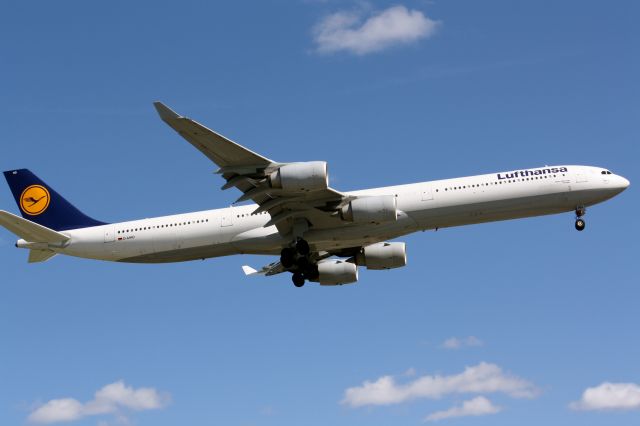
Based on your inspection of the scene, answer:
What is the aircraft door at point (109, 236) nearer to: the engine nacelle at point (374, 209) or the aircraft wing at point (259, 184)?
the aircraft wing at point (259, 184)

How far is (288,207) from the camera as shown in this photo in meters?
50.8

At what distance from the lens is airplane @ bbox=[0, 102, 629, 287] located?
47.4 metres

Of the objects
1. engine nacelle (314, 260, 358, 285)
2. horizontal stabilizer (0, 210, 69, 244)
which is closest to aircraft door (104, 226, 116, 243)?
horizontal stabilizer (0, 210, 69, 244)

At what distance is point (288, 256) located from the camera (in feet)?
172

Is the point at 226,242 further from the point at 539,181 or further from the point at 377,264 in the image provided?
the point at 539,181

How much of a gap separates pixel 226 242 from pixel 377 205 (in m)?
9.43

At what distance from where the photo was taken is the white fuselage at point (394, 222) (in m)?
50.8

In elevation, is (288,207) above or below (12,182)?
below

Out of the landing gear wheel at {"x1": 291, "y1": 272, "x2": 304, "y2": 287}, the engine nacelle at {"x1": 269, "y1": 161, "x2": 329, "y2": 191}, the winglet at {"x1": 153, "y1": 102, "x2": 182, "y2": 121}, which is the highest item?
the winglet at {"x1": 153, "y1": 102, "x2": 182, "y2": 121}

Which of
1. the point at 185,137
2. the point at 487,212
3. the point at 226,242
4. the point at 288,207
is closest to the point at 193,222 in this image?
the point at 226,242

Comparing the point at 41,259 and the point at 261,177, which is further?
the point at 41,259

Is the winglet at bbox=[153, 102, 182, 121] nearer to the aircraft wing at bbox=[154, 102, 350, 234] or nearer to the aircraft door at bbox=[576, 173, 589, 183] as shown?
the aircraft wing at bbox=[154, 102, 350, 234]

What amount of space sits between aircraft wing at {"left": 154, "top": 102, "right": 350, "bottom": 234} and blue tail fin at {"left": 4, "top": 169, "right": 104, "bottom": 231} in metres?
12.6

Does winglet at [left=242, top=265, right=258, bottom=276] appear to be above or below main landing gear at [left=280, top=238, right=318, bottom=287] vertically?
above
